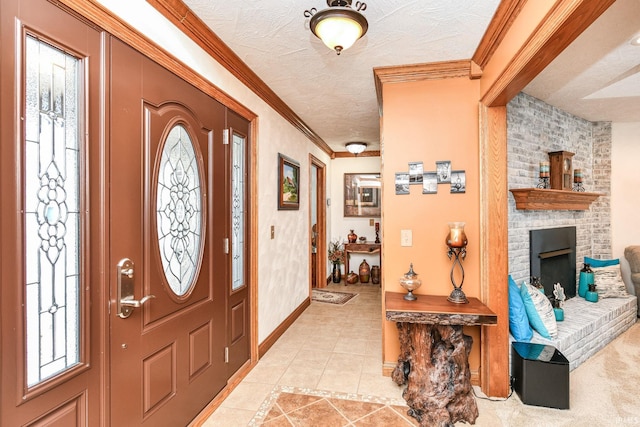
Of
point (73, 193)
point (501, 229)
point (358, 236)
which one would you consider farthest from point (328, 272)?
point (73, 193)

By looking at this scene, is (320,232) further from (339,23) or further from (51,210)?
(51,210)

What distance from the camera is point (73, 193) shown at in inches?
50.7

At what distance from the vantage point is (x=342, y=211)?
636 cm

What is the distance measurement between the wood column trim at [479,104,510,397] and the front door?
6.43 feet

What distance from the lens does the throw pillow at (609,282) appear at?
3695 mm

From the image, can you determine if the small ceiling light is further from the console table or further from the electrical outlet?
the electrical outlet

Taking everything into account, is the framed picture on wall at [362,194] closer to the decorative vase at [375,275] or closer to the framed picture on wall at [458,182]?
the decorative vase at [375,275]

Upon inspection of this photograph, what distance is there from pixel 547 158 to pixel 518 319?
6.12ft

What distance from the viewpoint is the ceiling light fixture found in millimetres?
1688

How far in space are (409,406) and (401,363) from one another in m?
0.31

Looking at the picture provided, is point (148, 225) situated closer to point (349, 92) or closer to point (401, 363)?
point (401, 363)

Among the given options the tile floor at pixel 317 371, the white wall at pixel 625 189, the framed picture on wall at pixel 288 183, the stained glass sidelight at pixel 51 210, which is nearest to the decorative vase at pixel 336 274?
the tile floor at pixel 317 371

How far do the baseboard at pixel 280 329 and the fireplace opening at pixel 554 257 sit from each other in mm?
2611

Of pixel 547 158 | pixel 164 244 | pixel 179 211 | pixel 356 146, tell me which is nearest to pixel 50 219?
pixel 164 244
